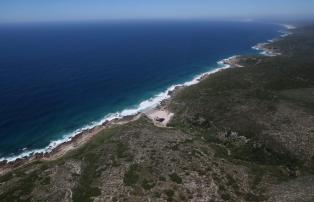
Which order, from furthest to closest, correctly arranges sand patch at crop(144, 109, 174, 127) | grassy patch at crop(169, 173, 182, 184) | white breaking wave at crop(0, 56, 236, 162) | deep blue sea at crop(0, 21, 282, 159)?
sand patch at crop(144, 109, 174, 127) → deep blue sea at crop(0, 21, 282, 159) → white breaking wave at crop(0, 56, 236, 162) → grassy patch at crop(169, 173, 182, 184)

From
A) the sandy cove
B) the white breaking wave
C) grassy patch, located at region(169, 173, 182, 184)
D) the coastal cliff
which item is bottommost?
the white breaking wave

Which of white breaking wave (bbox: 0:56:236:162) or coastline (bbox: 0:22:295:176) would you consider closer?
coastline (bbox: 0:22:295:176)

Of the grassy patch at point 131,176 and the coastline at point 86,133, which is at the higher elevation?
the grassy patch at point 131,176

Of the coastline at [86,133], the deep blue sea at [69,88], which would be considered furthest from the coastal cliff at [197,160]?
the deep blue sea at [69,88]

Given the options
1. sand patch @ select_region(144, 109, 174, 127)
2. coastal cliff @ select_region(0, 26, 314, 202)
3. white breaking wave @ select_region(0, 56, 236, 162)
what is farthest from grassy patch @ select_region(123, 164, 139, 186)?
sand patch @ select_region(144, 109, 174, 127)

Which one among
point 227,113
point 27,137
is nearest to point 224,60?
point 227,113

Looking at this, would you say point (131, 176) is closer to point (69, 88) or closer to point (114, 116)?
point (114, 116)

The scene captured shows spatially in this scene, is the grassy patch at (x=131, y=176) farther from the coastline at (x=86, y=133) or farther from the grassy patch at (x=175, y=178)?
the coastline at (x=86, y=133)

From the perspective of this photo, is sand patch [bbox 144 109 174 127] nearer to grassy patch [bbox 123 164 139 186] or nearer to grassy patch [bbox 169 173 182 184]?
grassy patch [bbox 123 164 139 186]

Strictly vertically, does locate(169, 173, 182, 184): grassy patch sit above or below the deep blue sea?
above
